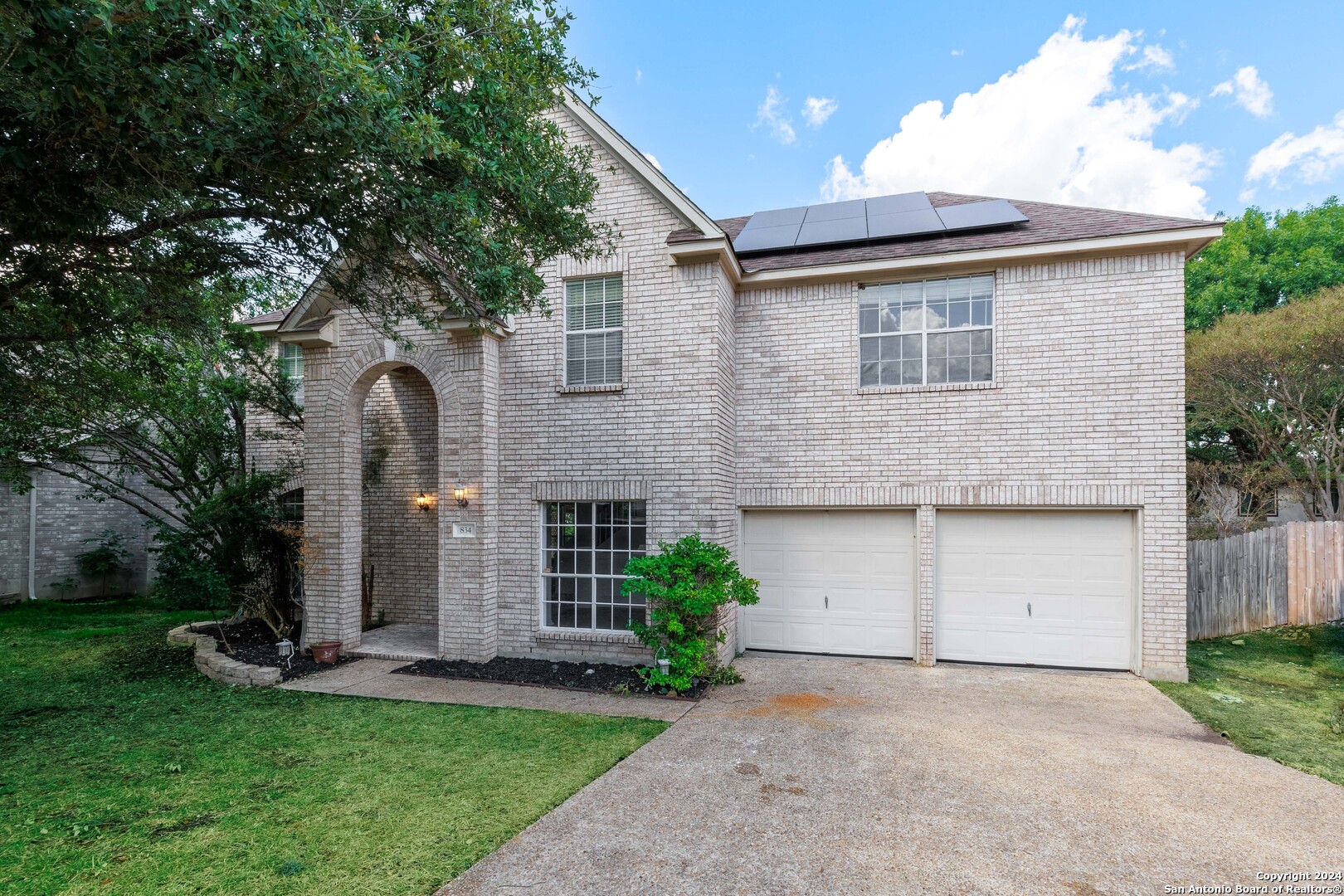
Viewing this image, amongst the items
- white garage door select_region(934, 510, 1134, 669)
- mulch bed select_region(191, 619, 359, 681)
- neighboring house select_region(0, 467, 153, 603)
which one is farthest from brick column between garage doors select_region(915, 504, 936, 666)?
neighboring house select_region(0, 467, 153, 603)

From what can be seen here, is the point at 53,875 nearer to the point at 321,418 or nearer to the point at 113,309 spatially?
the point at 113,309

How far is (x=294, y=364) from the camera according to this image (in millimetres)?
12594

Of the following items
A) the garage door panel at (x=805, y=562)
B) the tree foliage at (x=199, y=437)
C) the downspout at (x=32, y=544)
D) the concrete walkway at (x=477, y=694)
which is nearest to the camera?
the concrete walkway at (x=477, y=694)

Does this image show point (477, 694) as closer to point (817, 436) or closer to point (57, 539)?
point (817, 436)

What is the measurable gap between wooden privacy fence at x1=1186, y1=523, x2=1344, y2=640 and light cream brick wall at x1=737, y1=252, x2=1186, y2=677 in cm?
225

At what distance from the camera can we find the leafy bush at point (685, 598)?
733 cm

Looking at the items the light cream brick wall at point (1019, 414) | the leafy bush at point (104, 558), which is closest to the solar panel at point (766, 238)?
the light cream brick wall at point (1019, 414)

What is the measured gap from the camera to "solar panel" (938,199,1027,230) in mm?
8938

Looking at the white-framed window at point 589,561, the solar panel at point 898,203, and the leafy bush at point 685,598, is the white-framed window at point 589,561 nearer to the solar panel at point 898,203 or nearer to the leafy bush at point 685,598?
the leafy bush at point 685,598

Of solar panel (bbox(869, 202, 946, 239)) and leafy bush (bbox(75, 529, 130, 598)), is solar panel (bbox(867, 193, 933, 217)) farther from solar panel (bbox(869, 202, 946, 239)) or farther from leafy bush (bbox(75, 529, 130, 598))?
leafy bush (bbox(75, 529, 130, 598))

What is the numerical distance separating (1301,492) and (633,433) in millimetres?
16421

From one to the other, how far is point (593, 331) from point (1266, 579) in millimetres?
11079

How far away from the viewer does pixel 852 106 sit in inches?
682

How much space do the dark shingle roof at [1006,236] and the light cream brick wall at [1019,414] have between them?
40cm
